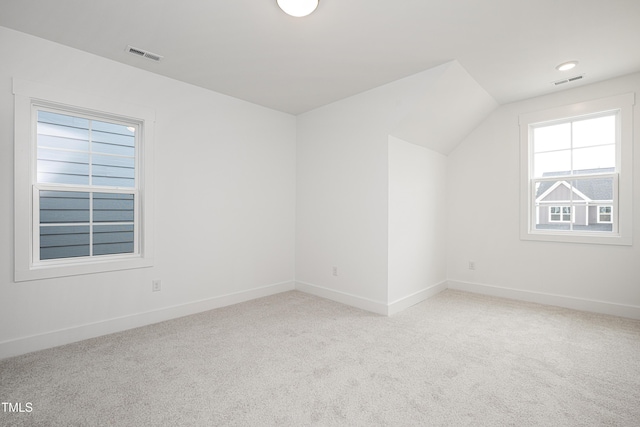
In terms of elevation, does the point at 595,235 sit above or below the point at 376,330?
above

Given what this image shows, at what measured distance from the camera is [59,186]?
268cm

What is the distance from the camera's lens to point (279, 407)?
1774 mm

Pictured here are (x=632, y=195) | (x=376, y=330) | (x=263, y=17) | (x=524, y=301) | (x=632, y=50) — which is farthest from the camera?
(x=524, y=301)

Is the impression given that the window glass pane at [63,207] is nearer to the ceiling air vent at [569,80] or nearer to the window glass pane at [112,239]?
the window glass pane at [112,239]

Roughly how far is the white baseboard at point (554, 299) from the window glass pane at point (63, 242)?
4612 mm

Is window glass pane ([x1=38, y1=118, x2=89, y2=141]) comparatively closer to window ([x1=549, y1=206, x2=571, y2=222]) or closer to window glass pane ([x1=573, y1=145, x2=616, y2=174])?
window ([x1=549, y1=206, x2=571, y2=222])

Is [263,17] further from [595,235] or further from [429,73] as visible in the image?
[595,235]

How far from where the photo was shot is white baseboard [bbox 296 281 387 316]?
3414mm

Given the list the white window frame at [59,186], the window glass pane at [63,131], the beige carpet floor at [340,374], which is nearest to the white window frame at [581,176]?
the beige carpet floor at [340,374]

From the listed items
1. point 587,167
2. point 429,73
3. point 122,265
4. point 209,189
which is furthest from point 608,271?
point 122,265

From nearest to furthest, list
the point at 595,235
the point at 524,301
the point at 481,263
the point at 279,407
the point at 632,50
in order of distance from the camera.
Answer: the point at 279,407 < the point at 632,50 < the point at 595,235 < the point at 524,301 < the point at 481,263

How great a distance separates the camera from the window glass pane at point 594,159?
3.41 meters

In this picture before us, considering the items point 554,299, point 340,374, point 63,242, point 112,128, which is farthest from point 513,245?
point 63,242

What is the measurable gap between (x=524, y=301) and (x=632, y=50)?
2.86 meters
